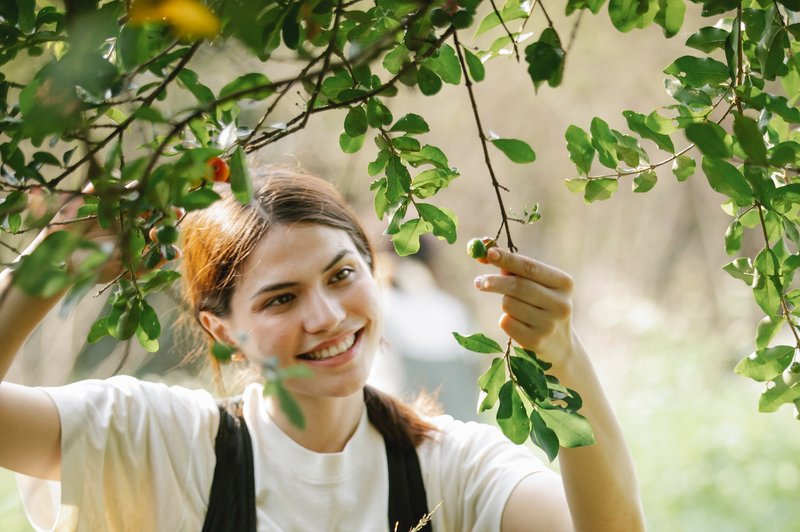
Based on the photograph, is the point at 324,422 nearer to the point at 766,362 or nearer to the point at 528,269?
the point at 528,269

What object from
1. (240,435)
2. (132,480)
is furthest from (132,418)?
(240,435)

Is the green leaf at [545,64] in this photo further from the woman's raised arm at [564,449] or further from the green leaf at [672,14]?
the woman's raised arm at [564,449]

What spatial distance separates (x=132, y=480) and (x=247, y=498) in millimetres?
193

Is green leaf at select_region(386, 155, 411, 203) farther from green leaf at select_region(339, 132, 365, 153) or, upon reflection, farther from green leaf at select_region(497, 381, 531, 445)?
green leaf at select_region(497, 381, 531, 445)

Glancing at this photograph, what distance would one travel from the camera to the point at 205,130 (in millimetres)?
777

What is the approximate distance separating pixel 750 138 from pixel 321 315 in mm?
878

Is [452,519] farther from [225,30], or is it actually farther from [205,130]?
[225,30]

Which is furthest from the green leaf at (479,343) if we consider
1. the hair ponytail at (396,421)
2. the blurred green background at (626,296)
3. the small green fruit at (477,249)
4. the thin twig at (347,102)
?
the blurred green background at (626,296)

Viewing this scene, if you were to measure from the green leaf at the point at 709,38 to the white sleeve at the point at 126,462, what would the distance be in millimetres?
1019

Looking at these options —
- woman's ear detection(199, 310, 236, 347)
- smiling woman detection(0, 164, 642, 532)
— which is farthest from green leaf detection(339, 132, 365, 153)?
woman's ear detection(199, 310, 236, 347)

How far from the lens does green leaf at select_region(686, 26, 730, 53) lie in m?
0.80

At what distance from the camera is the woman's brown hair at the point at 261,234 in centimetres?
142

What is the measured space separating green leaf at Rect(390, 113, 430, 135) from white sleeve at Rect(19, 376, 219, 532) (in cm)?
76

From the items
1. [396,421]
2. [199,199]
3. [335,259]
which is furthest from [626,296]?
[199,199]
